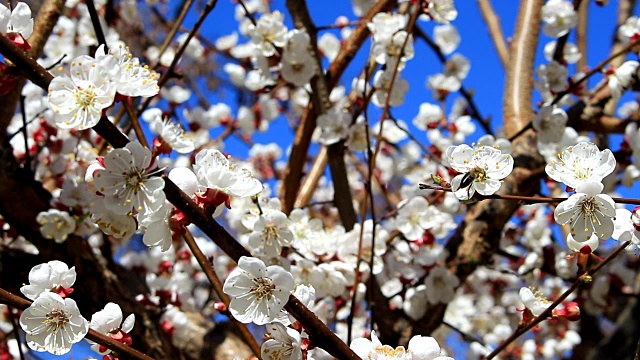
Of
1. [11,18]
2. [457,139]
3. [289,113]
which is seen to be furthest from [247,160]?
[11,18]

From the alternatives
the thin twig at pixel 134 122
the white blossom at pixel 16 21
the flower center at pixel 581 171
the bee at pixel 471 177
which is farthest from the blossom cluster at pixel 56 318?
the flower center at pixel 581 171

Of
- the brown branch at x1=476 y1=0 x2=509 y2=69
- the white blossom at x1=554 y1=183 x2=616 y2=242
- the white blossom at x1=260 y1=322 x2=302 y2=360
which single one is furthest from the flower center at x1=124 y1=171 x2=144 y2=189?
the brown branch at x1=476 y1=0 x2=509 y2=69

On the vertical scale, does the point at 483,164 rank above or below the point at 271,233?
above

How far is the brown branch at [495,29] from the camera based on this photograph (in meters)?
3.69

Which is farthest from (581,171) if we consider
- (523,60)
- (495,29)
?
(495,29)

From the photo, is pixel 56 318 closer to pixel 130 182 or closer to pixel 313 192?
pixel 130 182

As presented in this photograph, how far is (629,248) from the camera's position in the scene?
1.11 m

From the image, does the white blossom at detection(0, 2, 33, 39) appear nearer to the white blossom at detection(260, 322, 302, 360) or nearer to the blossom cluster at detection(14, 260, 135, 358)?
the blossom cluster at detection(14, 260, 135, 358)

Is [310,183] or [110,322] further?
[310,183]

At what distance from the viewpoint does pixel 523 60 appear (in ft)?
8.96

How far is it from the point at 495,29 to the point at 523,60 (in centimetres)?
119

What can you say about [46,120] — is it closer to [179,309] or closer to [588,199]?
[179,309]

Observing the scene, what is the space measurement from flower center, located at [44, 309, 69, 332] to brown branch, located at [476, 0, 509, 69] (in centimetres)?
303

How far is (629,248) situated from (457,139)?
1620 mm
